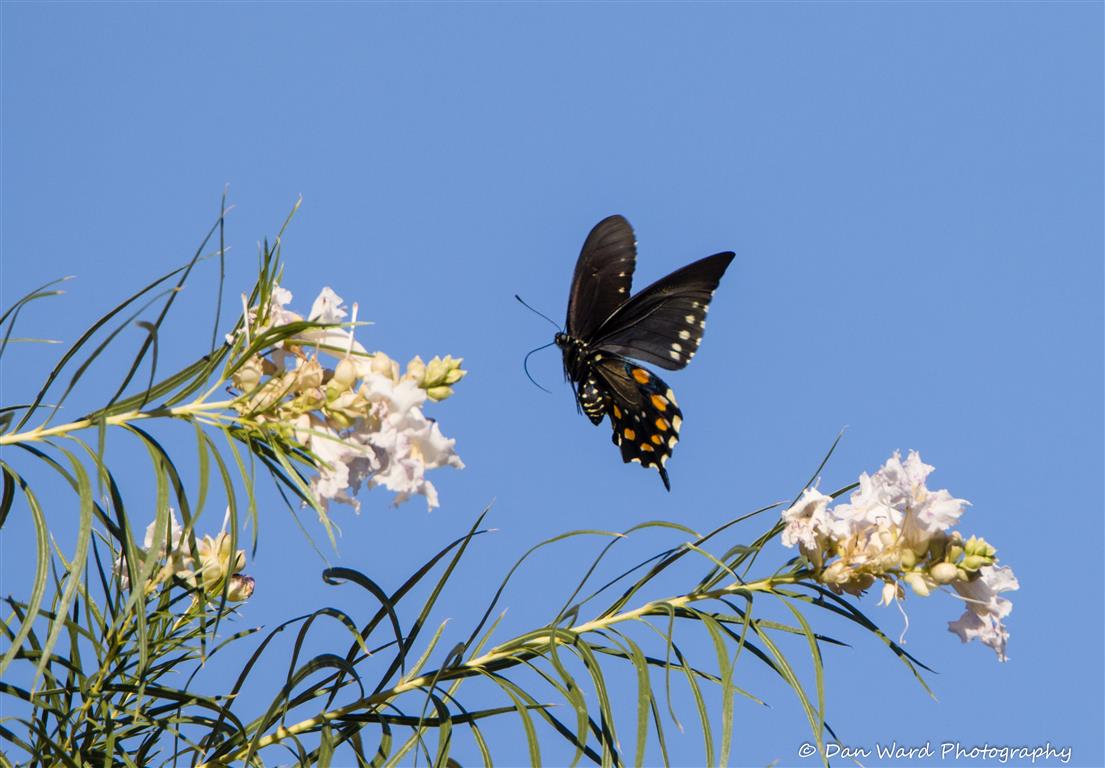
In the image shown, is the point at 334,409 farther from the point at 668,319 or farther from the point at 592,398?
the point at 592,398

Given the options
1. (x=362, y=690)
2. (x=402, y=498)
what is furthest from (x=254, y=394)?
(x=362, y=690)

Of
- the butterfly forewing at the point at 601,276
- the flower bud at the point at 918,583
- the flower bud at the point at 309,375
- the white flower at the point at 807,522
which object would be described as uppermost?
the butterfly forewing at the point at 601,276

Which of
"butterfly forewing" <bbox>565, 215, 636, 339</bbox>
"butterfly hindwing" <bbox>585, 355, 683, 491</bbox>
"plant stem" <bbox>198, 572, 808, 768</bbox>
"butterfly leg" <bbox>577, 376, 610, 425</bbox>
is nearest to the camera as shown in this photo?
"plant stem" <bbox>198, 572, 808, 768</bbox>

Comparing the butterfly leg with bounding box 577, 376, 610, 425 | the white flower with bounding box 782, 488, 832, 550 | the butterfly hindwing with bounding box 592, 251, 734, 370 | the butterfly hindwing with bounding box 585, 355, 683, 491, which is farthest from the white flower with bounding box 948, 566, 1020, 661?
the butterfly leg with bounding box 577, 376, 610, 425

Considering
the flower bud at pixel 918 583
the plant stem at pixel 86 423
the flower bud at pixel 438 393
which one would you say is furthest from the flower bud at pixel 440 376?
the flower bud at pixel 918 583

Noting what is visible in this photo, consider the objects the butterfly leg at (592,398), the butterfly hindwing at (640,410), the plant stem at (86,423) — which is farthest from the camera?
the butterfly leg at (592,398)

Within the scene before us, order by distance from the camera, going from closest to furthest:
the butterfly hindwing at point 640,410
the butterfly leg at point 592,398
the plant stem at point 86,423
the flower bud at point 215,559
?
the plant stem at point 86,423, the flower bud at point 215,559, the butterfly hindwing at point 640,410, the butterfly leg at point 592,398

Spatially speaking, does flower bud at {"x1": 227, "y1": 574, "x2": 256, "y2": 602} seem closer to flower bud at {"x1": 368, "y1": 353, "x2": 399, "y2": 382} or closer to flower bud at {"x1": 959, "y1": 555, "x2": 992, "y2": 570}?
flower bud at {"x1": 368, "y1": 353, "x2": 399, "y2": 382}

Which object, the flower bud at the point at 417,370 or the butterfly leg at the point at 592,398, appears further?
the butterfly leg at the point at 592,398

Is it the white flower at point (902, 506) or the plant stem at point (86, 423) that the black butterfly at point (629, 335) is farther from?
the plant stem at point (86, 423)
